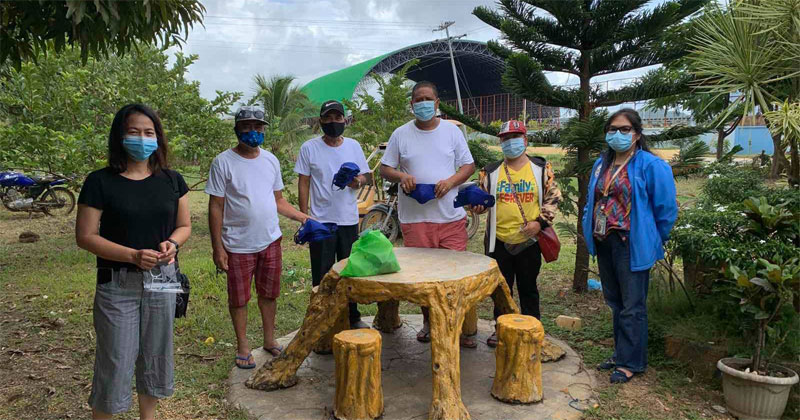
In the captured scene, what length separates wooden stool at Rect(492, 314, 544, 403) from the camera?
2998 mm

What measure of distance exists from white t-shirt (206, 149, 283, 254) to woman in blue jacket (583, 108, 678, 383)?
2072 millimetres

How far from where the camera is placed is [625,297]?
3350mm

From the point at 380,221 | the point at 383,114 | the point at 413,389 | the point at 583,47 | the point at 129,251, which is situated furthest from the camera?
the point at 383,114

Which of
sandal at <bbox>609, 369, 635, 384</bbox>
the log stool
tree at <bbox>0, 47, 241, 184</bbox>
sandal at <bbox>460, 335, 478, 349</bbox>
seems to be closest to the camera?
the log stool

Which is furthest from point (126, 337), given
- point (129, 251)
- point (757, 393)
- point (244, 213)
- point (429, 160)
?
point (757, 393)

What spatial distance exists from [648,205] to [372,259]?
1.70 m

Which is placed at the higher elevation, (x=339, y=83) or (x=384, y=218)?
(x=339, y=83)

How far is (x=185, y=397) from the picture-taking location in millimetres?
3193

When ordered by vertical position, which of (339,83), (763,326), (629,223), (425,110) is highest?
(339,83)

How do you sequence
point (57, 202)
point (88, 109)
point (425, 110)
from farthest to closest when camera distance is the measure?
point (57, 202)
point (88, 109)
point (425, 110)

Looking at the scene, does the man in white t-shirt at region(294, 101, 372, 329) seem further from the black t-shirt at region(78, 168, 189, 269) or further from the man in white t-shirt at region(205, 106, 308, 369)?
the black t-shirt at region(78, 168, 189, 269)

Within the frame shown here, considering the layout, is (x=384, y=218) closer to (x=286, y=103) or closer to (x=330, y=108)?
(x=330, y=108)

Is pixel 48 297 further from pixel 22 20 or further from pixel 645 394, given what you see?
pixel 645 394

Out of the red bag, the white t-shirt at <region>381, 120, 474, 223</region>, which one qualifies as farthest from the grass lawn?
the white t-shirt at <region>381, 120, 474, 223</region>
